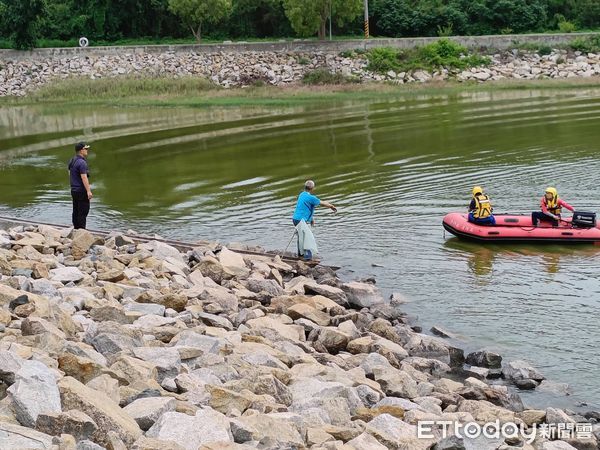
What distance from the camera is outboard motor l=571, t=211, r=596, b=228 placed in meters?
22.6

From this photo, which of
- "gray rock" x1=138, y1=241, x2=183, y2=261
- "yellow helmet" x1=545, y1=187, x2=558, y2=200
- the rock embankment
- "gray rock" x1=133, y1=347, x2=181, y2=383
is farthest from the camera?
"yellow helmet" x1=545, y1=187, x2=558, y2=200

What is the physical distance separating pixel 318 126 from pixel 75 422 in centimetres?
3669

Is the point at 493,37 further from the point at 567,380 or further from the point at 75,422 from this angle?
the point at 75,422

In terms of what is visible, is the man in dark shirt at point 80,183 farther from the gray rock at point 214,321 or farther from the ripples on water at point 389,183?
the gray rock at point 214,321

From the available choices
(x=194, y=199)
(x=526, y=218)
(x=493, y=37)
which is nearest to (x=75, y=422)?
(x=526, y=218)

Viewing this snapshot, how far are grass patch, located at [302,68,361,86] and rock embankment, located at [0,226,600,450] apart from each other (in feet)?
146

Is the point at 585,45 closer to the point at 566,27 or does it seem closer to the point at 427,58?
the point at 566,27

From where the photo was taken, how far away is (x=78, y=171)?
20.6m

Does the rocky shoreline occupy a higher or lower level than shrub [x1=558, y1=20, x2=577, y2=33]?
lower

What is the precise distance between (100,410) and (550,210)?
16.5 meters

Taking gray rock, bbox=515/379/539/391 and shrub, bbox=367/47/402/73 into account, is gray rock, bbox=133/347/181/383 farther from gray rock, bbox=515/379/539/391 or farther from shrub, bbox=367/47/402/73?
shrub, bbox=367/47/402/73

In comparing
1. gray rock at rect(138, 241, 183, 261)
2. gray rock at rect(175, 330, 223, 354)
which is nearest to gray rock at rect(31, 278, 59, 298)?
gray rock at rect(175, 330, 223, 354)

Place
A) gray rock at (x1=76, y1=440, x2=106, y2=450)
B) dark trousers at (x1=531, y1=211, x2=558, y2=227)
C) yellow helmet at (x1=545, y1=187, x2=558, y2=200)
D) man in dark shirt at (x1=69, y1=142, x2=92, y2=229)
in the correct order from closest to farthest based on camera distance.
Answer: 1. gray rock at (x1=76, y1=440, x2=106, y2=450)
2. man in dark shirt at (x1=69, y1=142, x2=92, y2=229)
3. dark trousers at (x1=531, y1=211, x2=558, y2=227)
4. yellow helmet at (x1=545, y1=187, x2=558, y2=200)

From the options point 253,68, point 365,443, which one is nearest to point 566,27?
point 253,68
